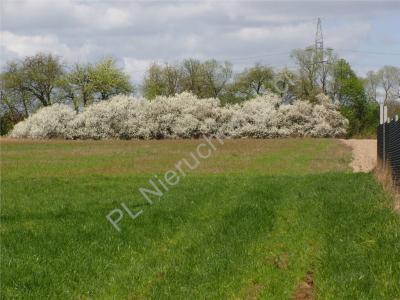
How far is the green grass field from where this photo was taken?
7594mm

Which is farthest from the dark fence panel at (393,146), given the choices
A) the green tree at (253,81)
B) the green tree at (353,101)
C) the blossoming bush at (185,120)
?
the green tree at (253,81)

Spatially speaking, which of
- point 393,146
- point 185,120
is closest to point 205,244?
point 393,146

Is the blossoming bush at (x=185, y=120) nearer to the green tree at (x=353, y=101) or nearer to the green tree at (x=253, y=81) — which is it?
the green tree at (x=353, y=101)

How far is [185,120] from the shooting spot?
228 feet

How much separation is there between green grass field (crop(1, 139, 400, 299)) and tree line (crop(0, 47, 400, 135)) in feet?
234

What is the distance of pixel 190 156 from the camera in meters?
41.6


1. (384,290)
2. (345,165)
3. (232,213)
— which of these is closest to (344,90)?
(345,165)

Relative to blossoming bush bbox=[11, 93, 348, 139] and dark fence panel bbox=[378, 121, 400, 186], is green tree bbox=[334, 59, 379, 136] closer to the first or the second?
blossoming bush bbox=[11, 93, 348, 139]

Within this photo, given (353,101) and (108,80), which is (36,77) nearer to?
(108,80)

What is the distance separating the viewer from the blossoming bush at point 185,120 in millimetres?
70750

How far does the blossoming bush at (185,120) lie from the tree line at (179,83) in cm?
1196

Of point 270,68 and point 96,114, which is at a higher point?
point 270,68

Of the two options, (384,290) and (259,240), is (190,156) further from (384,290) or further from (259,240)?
(384,290)

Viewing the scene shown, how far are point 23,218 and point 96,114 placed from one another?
60740 mm
